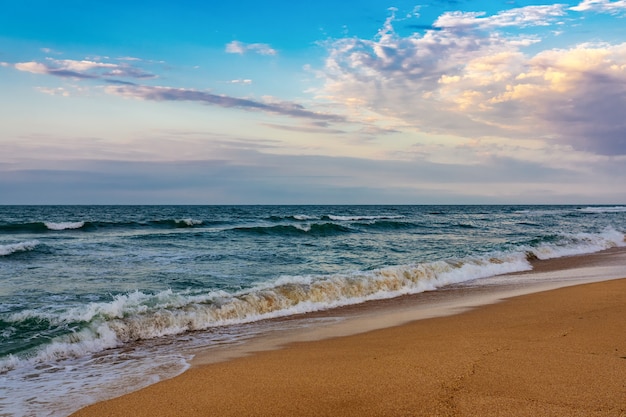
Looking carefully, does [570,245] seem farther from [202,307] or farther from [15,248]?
[15,248]

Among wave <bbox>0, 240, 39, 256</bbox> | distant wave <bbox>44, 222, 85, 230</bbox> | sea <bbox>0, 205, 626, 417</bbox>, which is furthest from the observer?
distant wave <bbox>44, 222, 85, 230</bbox>

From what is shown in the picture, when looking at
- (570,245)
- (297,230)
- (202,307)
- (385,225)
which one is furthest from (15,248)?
(385,225)

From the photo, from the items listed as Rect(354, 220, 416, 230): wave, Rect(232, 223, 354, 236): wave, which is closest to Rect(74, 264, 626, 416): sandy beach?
Rect(232, 223, 354, 236): wave

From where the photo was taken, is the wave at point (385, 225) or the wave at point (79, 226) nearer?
the wave at point (79, 226)

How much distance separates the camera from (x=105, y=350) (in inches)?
269

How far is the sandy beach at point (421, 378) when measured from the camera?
393cm

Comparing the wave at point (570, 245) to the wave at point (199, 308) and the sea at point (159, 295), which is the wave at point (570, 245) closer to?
the sea at point (159, 295)

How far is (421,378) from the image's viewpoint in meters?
4.60

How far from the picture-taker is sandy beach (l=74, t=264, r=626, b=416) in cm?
393

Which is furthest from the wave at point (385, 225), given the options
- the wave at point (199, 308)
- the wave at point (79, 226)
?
the wave at point (199, 308)

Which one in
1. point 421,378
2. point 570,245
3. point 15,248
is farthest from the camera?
point 570,245

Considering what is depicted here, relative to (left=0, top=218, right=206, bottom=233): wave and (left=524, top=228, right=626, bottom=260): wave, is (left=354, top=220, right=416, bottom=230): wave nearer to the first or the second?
(left=0, top=218, right=206, bottom=233): wave

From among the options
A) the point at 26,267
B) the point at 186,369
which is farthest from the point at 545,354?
the point at 26,267

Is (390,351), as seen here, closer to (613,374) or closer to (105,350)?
(613,374)
